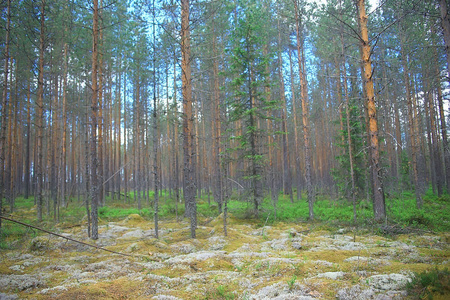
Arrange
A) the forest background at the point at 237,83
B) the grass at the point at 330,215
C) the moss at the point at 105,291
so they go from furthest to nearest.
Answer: the grass at the point at 330,215 → the forest background at the point at 237,83 → the moss at the point at 105,291

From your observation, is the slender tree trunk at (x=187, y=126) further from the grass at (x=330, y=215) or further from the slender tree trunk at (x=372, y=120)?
the slender tree trunk at (x=372, y=120)

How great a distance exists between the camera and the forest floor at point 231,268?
423cm

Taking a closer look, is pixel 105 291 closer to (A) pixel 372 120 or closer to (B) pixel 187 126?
(B) pixel 187 126

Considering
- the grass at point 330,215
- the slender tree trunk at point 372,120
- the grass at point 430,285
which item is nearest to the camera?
the grass at point 430,285

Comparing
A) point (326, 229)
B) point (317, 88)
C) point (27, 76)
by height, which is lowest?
point (326, 229)

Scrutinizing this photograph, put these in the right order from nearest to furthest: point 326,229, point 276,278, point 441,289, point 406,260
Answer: point 441,289
point 276,278
point 406,260
point 326,229

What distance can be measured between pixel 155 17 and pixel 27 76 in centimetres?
1675

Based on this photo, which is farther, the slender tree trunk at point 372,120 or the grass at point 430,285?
the slender tree trunk at point 372,120

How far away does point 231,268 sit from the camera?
6.00 m

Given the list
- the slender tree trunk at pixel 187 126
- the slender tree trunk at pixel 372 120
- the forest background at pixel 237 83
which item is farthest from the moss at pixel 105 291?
the slender tree trunk at pixel 372 120

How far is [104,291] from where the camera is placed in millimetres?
4414

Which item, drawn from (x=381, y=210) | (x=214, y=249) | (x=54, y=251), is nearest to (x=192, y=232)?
(x=214, y=249)

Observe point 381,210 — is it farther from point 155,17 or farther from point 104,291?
point 155,17

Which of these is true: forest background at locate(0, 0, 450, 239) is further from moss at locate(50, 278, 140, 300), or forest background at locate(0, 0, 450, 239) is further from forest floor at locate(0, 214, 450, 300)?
moss at locate(50, 278, 140, 300)
